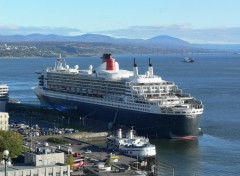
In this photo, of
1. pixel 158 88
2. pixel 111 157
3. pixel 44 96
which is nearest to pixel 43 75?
pixel 44 96

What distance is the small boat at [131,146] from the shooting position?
101 feet

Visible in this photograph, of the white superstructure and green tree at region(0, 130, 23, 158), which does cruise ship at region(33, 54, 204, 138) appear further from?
green tree at region(0, 130, 23, 158)

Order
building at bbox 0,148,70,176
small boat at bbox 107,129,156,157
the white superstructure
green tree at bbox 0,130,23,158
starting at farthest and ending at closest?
the white superstructure
small boat at bbox 107,129,156,157
green tree at bbox 0,130,23,158
building at bbox 0,148,70,176

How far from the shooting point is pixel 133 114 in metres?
39.1

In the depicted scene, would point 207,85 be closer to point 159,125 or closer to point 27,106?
point 27,106

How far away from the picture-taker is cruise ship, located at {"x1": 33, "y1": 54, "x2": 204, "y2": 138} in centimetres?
3728

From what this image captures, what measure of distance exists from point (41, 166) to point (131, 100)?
60.3 feet

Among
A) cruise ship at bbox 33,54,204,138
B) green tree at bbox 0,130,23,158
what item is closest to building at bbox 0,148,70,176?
green tree at bbox 0,130,23,158

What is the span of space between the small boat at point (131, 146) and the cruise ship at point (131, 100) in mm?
4740

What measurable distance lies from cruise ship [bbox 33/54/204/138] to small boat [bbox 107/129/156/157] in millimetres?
4740

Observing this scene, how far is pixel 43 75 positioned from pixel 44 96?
217cm

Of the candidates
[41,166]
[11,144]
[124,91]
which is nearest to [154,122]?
[124,91]

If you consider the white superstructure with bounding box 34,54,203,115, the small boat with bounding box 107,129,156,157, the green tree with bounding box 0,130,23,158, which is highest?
the white superstructure with bounding box 34,54,203,115

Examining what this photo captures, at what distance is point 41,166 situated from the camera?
2152cm
